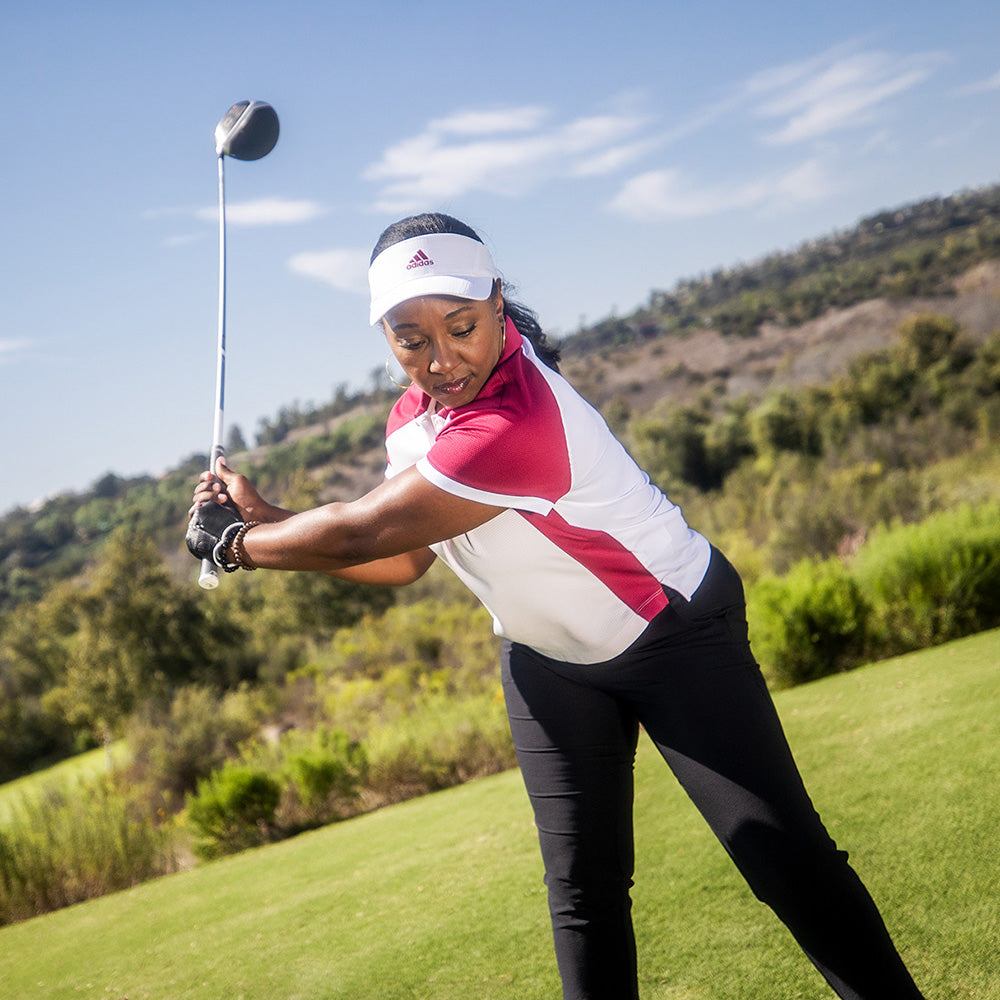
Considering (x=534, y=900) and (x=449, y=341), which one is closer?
(x=449, y=341)

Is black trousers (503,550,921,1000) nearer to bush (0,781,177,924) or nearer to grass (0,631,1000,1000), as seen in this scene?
grass (0,631,1000,1000)

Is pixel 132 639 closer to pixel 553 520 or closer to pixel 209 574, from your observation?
pixel 209 574

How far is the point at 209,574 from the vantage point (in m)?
2.37

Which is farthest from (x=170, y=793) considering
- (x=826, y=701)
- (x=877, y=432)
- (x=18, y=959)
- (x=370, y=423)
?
(x=370, y=423)

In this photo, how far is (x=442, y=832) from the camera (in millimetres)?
4988

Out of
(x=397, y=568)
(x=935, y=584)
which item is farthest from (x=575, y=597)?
(x=935, y=584)

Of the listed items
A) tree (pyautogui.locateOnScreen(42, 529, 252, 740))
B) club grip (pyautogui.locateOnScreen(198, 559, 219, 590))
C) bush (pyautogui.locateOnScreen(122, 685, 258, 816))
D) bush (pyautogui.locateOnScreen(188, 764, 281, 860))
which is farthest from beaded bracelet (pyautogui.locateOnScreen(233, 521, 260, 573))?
tree (pyautogui.locateOnScreen(42, 529, 252, 740))

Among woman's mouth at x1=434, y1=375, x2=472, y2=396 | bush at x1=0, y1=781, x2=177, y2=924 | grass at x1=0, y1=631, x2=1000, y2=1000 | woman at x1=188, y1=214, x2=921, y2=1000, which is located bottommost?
grass at x1=0, y1=631, x2=1000, y2=1000

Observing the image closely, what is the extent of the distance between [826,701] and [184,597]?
1819 centimetres

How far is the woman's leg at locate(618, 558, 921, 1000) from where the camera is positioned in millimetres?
1963

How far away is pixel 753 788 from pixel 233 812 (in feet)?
18.7

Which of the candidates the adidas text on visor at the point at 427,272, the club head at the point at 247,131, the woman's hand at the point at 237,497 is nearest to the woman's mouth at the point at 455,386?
the adidas text on visor at the point at 427,272

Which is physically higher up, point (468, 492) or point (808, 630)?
point (468, 492)

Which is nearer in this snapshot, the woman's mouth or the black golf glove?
the woman's mouth
